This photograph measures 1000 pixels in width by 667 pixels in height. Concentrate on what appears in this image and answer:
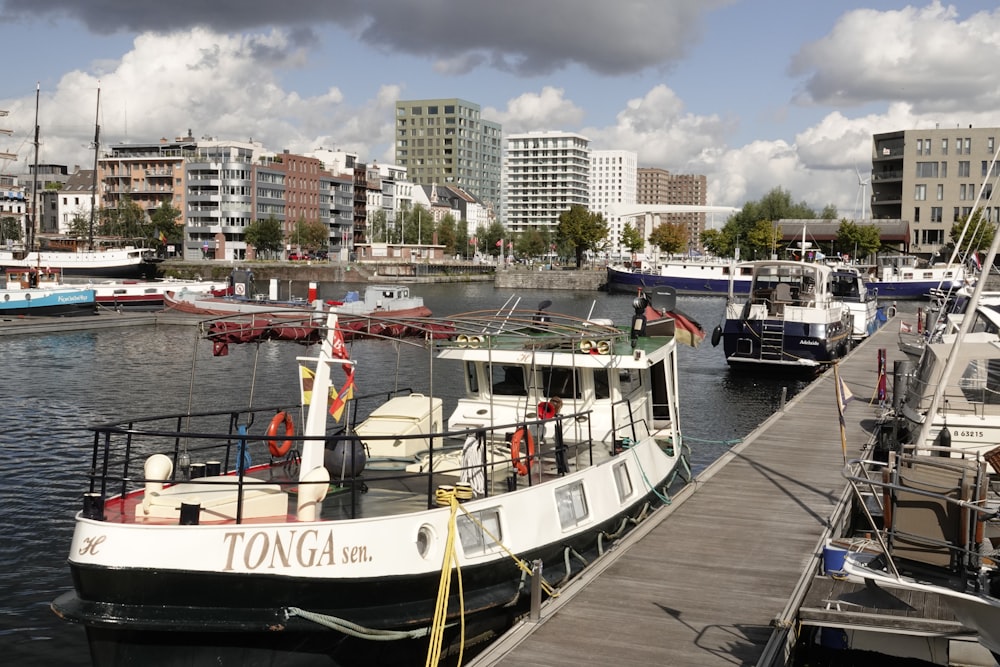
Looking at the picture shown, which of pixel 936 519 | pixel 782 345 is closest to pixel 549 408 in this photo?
pixel 936 519

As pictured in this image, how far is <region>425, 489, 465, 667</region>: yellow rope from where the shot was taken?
13609 millimetres

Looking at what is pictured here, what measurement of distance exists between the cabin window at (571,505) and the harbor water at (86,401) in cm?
410

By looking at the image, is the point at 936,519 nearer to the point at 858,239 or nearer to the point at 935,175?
the point at 858,239

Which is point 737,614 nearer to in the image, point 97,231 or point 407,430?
point 407,430

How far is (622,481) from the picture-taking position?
1964 cm

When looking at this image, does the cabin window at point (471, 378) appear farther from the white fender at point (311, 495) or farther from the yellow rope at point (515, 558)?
the white fender at point (311, 495)

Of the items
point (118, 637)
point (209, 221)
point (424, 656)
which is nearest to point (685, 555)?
point (424, 656)

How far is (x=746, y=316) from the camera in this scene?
167 feet

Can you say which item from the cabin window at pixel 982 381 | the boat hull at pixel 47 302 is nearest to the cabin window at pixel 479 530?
the cabin window at pixel 982 381

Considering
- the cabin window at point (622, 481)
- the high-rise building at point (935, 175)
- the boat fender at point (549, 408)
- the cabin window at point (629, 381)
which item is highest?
the high-rise building at point (935, 175)

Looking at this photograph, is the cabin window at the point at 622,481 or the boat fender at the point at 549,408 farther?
the cabin window at the point at 622,481

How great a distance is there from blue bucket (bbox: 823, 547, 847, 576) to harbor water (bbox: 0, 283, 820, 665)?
300 inches

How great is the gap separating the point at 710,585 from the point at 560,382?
612 cm

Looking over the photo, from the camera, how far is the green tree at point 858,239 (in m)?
140
